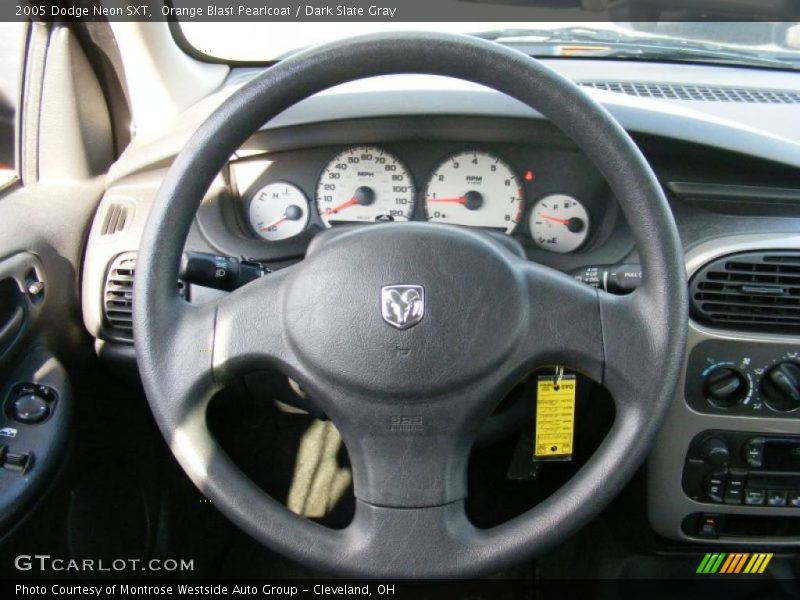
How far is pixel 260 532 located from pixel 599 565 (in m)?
1.16

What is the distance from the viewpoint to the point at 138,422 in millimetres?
1836

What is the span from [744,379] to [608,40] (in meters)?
0.99

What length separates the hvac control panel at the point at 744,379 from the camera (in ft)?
4.71

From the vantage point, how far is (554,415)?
1.26 m

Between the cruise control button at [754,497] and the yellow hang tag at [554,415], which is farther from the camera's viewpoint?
the cruise control button at [754,497]

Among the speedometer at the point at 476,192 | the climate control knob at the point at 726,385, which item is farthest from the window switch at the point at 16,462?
the climate control knob at the point at 726,385

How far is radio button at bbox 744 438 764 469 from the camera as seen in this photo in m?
1.51

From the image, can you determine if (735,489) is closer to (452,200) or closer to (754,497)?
(754,497)

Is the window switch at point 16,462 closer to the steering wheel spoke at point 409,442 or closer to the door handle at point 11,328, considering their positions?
the door handle at point 11,328

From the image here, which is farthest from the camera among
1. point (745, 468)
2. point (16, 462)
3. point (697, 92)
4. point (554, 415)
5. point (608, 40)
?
point (608, 40)

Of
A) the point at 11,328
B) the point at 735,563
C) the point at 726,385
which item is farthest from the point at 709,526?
the point at 11,328

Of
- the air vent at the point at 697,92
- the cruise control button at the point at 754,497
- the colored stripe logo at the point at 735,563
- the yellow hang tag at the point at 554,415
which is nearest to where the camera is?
the yellow hang tag at the point at 554,415

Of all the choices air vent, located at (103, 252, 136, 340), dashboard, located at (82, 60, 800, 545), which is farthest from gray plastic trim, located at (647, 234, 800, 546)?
air vent, located at (103, 252, 136, 340)

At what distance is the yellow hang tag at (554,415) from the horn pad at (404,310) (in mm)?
164
